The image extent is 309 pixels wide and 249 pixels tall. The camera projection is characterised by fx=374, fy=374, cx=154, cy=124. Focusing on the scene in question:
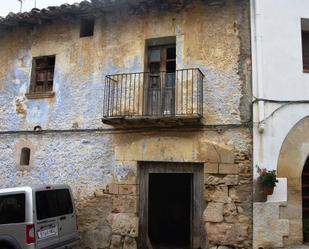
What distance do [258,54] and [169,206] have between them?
548 cm

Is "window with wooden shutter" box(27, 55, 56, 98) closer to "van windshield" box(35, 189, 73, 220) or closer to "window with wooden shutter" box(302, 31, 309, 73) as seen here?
"van windshield" box(35, 189, 73, 220)

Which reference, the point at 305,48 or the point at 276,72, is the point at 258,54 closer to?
the point at 276,72

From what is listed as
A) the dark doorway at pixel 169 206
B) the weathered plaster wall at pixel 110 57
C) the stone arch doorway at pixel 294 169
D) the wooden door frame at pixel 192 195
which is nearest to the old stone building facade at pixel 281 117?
the stone arch doorway at pixel 294 169

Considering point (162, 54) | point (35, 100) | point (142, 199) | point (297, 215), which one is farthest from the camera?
point (35, 100)

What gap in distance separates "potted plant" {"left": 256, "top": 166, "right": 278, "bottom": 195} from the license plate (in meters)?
4.07

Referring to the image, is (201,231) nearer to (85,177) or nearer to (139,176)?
(139,176)

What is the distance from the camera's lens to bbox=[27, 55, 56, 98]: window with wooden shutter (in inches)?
385

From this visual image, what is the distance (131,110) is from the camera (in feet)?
28.0

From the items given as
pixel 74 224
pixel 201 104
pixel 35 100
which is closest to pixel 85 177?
pixel 74 224

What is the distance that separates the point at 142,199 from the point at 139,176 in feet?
1.70

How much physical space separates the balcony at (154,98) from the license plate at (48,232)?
2.55 metres

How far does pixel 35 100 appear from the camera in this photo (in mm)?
9641

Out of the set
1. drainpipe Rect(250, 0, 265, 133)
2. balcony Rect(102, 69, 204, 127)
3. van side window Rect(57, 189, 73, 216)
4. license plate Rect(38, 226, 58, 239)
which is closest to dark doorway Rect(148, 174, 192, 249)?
balcony Rect(102, 69, 204, 127)

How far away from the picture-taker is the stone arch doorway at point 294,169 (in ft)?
24.0
